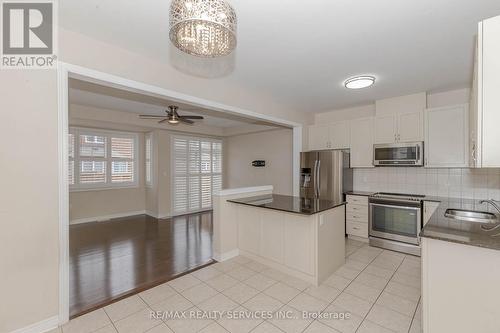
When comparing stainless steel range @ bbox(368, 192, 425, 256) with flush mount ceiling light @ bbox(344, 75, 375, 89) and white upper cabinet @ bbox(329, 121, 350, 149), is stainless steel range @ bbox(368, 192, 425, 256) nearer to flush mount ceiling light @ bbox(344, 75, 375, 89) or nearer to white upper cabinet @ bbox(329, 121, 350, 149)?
white upper cabinet @ bbox(329, 121, 350, 149)

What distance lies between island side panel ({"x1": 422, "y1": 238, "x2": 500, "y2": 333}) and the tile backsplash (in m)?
2.68

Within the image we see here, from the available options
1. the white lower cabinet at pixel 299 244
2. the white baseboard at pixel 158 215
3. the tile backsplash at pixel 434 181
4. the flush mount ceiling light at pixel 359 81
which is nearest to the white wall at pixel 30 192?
the white lower cabinet at pixel 299 244

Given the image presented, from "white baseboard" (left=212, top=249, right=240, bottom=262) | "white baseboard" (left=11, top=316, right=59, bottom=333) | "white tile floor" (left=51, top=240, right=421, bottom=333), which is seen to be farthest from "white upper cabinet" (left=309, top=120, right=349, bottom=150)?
"white baseboard" (left=11, top=316, right=59, bottom=333)

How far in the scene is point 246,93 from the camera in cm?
358

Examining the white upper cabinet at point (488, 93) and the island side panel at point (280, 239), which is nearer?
the white upper cabinet at point (488, 93)

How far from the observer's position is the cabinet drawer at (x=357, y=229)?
3939 millimetres

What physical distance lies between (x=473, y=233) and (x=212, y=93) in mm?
2984

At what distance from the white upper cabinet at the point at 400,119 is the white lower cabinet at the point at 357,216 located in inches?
43.7

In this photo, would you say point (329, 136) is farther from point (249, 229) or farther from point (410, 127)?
point (249, 229)

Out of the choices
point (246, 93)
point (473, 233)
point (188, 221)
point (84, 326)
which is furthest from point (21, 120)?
point (188, 221)

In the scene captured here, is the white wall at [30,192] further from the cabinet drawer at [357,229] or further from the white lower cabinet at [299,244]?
the cabinet drawer at [357,229]

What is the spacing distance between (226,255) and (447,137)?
375 cm

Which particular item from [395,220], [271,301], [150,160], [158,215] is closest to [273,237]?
[271,301]

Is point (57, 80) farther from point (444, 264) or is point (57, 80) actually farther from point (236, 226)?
point (444, 264)
